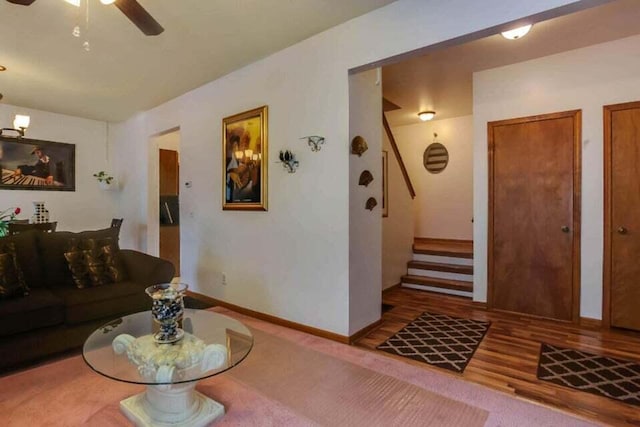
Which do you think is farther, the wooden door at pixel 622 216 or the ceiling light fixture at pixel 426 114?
the ceiling light fixture at pixel 426 114

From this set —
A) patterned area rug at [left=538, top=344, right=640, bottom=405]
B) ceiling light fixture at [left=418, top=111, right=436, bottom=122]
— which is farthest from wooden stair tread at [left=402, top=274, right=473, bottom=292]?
ceiling light fixture at [left=418, top=111, right=436, bottom=122]

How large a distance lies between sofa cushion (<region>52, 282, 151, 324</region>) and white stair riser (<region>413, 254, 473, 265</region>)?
3631 mm

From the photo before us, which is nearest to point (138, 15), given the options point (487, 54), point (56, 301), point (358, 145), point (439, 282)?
point (358, 145)

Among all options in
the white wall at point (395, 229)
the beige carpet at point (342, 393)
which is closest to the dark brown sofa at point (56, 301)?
the beige carpet at point (342, 393)

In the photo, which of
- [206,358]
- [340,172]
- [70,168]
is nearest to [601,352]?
[340,172]

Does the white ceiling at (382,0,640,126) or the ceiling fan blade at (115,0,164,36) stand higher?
the white ceiling at (382,0,640,126)

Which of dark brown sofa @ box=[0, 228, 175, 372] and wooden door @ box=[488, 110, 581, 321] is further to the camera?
wooden door @ box=[488, 110, 581, 321]

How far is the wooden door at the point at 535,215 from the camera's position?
3293mm

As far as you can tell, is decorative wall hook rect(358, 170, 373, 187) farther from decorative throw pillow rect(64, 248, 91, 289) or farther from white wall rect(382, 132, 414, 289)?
decorative throw pillow rect(64, 248, 91, 289)

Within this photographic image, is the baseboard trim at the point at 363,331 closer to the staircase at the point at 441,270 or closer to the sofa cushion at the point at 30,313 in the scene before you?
the staircase at the point at 441,270

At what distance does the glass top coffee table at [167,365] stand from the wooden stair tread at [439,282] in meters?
3.13

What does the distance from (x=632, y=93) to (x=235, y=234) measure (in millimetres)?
4106

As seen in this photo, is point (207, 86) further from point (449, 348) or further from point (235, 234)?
point (449, 348)

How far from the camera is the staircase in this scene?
14.0 feet
